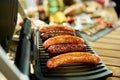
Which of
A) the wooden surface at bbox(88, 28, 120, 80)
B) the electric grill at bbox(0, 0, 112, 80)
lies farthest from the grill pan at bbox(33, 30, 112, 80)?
the wooden surface at bbox(88, 28, 120, 80)

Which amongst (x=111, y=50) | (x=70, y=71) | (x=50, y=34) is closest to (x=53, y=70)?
(x=70, y=71)

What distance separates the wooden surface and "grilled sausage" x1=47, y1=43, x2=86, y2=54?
218 mm

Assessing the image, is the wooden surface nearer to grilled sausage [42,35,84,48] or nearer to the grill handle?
grilled sausage [42,35,84,48]

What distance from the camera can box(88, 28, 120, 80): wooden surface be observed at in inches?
52.7

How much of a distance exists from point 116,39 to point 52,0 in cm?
96

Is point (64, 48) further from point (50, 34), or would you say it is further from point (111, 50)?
point (111, 50)

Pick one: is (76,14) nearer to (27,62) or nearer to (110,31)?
(110,31)

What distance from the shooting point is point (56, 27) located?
1.50 meters

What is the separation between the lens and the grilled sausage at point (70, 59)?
1.09 meters

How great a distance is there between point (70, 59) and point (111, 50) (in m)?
0.60

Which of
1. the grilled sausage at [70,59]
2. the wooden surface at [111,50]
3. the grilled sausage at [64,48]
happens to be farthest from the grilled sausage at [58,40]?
the wooden surface at [111,50]

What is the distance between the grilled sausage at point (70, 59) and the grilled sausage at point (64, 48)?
7cm

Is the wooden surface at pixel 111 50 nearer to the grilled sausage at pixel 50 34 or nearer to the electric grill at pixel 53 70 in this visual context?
the electric grill at pixel 53 70

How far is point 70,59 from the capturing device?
1.12m
